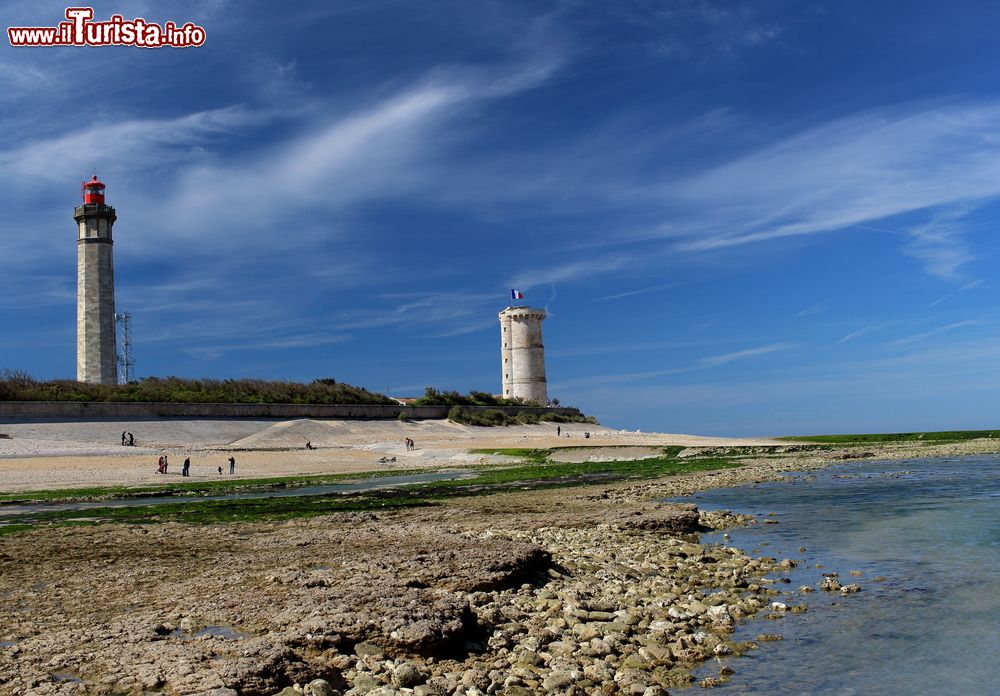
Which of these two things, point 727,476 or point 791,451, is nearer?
point 727,476

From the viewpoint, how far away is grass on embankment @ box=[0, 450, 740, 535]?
21.9 m

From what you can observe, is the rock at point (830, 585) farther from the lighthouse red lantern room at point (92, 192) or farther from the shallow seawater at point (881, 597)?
the lighthouse red lantern room at point (92, 192)

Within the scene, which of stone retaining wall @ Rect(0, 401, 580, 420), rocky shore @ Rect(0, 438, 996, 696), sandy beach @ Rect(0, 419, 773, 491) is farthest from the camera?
stone retaining wall @ Rect(0, 401, 580, 420)

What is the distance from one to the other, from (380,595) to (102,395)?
2135 inches

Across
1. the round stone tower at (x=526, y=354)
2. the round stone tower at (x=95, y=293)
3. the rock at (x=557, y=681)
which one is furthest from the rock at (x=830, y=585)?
the round stone tower at (x=526, y=354)

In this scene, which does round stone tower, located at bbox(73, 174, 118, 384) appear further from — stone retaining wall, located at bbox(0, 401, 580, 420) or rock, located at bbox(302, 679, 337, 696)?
rock, located at bbox(302, 679, 337, 696)

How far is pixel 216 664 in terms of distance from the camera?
7.64 metres

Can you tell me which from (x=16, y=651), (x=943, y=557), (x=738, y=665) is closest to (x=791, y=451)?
(x=943, y=557)

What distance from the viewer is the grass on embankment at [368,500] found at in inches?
862

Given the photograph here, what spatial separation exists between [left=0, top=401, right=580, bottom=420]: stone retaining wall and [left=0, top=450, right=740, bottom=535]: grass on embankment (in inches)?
957

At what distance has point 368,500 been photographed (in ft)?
85.9

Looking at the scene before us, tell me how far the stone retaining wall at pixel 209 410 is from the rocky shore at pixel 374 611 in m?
40.1

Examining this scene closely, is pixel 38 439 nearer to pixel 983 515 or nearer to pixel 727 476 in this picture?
pixel 727 476

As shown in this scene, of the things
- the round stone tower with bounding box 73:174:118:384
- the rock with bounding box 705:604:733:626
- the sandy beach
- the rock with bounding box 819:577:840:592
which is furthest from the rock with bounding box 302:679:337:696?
the round stone tower with bounding box 73:174:118:384
